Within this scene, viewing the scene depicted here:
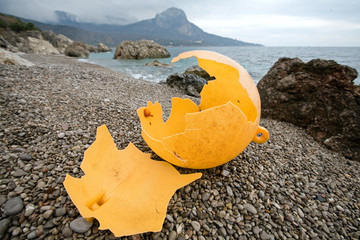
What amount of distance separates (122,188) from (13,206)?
84cm

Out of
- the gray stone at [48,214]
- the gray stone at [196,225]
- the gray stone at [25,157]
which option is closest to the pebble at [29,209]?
the gray stone at [48,214]

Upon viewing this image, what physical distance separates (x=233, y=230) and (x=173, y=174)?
28.1 inches

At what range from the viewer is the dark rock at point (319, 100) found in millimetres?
2984

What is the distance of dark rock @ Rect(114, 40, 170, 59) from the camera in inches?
1196

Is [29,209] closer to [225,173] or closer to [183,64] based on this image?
[225,173]

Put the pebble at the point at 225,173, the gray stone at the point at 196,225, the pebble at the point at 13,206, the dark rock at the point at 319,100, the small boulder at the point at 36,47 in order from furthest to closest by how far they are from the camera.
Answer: the small boulder at the point at 36,47 < the dark rock at the point at 319,100 < the pebble at the point at 225,173 < the gray stone at the point at 196,225 < the pebble at the point at 13,206

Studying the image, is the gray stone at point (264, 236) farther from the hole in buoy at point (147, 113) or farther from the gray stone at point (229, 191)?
the hole in buoy at point (147, 113)

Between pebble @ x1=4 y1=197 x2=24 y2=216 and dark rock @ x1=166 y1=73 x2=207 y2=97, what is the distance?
627 cm

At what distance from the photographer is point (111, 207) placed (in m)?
1.40

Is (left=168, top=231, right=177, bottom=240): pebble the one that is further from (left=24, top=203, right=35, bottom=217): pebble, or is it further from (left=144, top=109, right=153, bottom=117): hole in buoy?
(left=144, top=109, right=153, bottom=117): hole in buoy

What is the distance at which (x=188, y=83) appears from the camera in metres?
7.74

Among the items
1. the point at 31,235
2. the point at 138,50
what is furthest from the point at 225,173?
the point at 138,50

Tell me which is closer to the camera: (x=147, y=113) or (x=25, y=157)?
(x=25, y=157)

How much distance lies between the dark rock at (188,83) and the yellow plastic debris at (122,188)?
5626 millimetres
